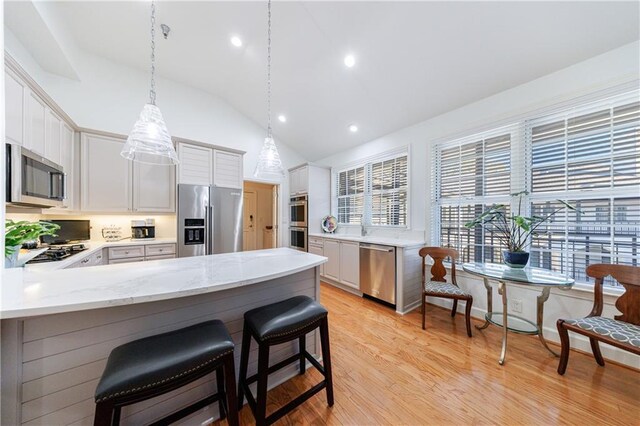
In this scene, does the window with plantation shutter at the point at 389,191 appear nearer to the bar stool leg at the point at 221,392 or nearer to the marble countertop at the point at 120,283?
the marble countertop at the point at 120,283

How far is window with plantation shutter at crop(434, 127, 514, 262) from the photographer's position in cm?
261

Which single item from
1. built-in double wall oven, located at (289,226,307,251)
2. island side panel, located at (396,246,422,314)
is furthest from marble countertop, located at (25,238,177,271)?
island side panel, located at (396,246,422,314)

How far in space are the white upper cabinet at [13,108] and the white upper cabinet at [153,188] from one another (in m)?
1.40

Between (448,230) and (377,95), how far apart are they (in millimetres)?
2159

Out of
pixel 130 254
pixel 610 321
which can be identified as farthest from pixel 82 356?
pixel 610 321

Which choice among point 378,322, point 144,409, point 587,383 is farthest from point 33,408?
point 587,383

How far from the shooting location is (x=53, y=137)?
90.2 inches

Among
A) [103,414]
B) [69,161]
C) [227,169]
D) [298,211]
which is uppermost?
[227,169]

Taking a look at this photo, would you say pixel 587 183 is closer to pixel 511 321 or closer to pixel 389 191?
pixel 511 321

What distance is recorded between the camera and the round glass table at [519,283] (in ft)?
6.05

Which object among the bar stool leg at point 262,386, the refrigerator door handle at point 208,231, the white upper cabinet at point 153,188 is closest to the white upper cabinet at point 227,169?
the refrigerator door handle at point 208,231

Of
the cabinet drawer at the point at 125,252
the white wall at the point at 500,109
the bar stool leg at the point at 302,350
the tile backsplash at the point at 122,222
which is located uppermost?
the white wall at the point at 500,109

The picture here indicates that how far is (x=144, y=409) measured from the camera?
117 cm

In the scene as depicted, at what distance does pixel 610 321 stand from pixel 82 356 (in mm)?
3457
